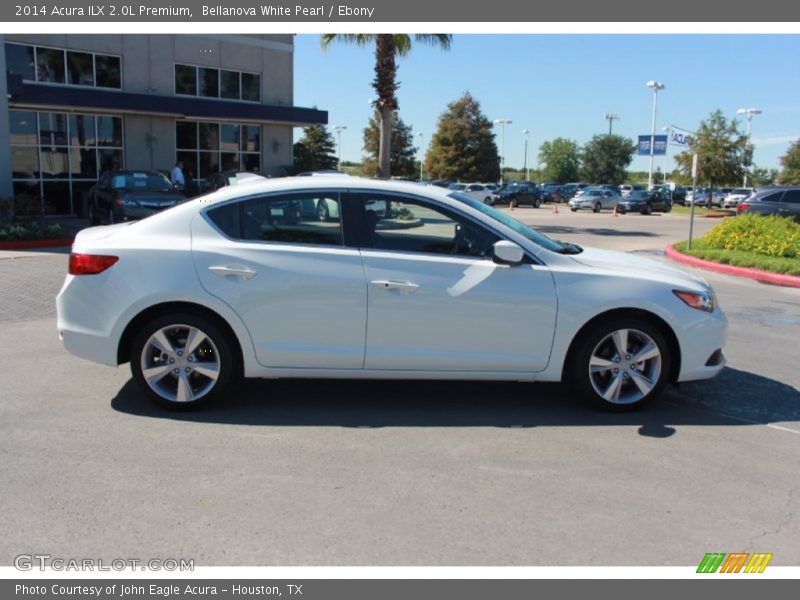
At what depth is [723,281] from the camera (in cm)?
1362

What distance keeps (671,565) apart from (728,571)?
0.27m

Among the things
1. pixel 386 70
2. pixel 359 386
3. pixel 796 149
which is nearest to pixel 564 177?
pixel 796 149

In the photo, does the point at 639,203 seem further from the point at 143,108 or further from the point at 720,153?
the point at 143,108

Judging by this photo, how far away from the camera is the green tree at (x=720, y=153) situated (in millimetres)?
43906

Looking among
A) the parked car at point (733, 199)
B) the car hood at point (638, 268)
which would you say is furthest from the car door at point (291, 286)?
the parked car at point (733, 199)

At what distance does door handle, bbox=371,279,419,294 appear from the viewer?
16.7 ft

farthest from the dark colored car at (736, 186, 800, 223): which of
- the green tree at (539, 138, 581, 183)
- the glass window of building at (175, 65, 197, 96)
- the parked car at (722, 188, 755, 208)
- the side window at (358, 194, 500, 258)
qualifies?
the green tree at (539, 138, 581, 183)

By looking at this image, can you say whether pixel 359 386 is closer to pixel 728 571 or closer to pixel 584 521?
pixel 584 521

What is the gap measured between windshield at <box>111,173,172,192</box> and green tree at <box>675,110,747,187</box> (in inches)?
1368

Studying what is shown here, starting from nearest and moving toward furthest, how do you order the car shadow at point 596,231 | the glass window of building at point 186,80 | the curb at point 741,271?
the curb at point 741,271
the car shadow at point 596,231
the glass window of building at point 186,80

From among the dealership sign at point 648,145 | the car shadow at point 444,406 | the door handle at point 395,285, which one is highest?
the dealership sign at point 648,145

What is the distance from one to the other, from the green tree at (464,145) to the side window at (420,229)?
68382 mm

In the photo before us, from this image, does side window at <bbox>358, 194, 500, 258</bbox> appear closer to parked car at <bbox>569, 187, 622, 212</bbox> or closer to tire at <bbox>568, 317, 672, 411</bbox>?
tire at <bbox>568, 317, 672, 411</bbox>

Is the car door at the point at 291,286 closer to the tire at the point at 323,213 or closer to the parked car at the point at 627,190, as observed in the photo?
the tire at the point at 323,213
